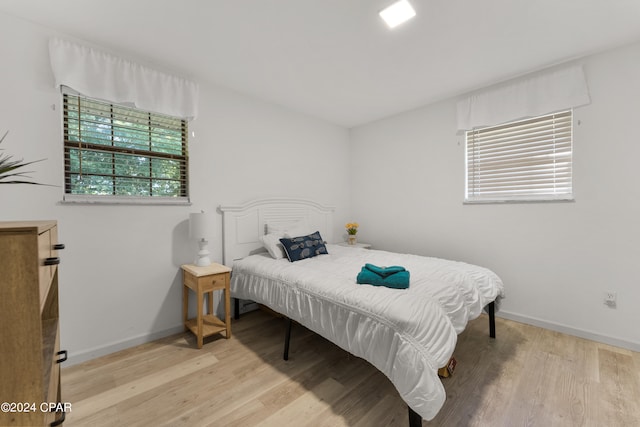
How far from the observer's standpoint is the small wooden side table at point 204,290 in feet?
7.53

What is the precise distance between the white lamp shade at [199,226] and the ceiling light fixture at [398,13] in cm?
215

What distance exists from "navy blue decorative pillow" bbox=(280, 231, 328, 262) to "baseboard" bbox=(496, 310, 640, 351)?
210 cm

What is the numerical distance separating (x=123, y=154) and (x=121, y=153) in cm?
2

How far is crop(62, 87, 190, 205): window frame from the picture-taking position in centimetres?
207

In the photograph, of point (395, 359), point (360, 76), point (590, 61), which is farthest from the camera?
point (360, 76)

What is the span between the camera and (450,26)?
1959 millimetres

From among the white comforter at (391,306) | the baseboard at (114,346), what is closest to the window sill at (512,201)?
the white comforter at (391,306)

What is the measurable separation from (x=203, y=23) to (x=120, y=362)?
2660 millimetres

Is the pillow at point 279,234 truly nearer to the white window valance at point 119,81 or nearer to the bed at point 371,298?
the bed at point 371,298

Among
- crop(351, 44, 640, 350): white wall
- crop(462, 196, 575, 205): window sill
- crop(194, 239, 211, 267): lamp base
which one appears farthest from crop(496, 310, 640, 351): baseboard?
crop(194, 239, 211, 267): lamp base

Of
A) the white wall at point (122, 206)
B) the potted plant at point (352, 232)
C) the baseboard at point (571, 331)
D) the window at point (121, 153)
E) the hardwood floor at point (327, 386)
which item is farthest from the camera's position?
the potted plant at point (352, 232)

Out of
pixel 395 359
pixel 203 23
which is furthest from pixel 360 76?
pixel 395 359

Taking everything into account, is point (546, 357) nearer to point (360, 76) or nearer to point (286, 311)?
point (286, 311)

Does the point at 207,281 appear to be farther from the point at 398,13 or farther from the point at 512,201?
the point at 512,201
